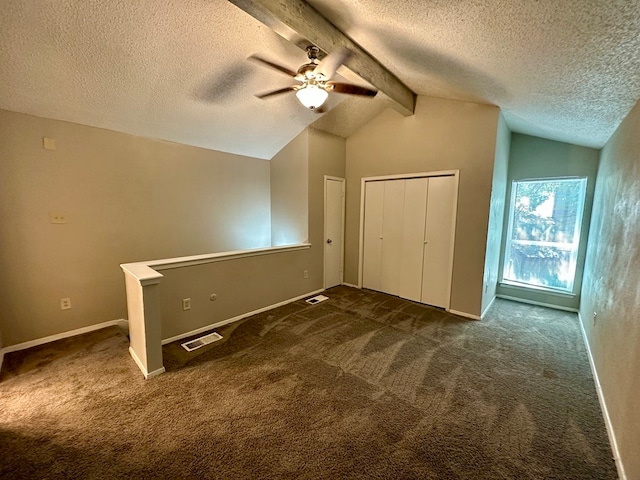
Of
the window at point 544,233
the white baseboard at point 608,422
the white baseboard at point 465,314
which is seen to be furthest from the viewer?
the window at point 544,233

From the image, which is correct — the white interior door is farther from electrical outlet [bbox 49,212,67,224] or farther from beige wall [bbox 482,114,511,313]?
electrical outlet [bbox 49,212,67,224]

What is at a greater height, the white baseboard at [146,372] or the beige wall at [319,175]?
the beige wall at [319,175]

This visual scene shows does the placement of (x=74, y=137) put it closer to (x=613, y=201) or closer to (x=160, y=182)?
(x=160, y=182)

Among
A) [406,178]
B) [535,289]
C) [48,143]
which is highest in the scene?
[48,143]

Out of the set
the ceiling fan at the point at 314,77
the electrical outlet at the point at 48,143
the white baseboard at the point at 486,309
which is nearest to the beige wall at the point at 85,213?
the electrical outlet at the point at 48,143

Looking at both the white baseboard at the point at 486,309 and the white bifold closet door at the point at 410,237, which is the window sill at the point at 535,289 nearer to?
the white baseboard at the point at 486,309

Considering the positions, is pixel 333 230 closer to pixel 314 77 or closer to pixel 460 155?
pixel 460 155

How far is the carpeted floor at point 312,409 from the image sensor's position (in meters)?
1.46

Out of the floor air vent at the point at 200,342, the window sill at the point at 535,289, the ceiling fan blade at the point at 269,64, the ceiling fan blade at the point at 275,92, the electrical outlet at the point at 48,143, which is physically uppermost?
the ceiling fan blade at the point at 269,64

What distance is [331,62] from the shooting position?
2.04 metres

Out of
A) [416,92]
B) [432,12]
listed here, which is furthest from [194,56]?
[416,92]

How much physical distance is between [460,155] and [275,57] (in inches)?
97.4

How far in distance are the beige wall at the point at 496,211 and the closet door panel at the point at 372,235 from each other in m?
1.51

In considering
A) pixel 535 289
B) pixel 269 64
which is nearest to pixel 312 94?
pixel 269 64
